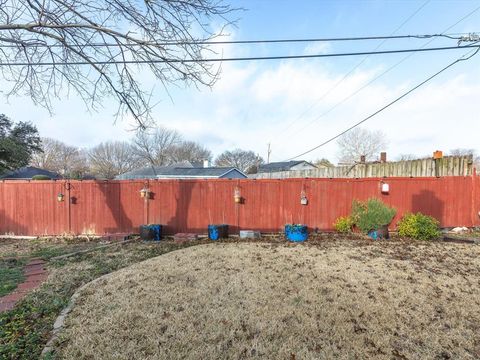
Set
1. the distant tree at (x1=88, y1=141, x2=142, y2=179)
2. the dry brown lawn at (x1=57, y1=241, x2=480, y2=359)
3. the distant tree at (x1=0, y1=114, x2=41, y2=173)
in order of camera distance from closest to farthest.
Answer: the dry brown lawn at (x1=57, y1=241, x2=480, y2=359)
the distant tree at (x1=0, y1=114, x2=41, y2=173)
the distant tree at (x1=88, y1=141, x2=142, y2=179)

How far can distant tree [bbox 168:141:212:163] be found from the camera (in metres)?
47.8

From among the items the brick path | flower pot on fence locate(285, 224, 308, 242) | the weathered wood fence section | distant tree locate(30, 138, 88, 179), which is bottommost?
the brick path

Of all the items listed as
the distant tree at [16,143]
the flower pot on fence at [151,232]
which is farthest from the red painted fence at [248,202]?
the distant tree at [16,143]

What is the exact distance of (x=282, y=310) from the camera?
3656 millimetres

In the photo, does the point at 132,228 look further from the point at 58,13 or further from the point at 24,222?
the point at 58,13

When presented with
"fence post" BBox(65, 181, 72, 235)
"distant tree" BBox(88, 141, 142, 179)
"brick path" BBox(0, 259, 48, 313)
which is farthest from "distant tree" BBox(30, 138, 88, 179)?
"brick path" BBox(0, 259, 48, 313)

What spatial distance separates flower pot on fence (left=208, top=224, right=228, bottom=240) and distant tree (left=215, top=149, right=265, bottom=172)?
47.7m

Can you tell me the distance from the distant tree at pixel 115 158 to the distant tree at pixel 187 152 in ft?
17.4

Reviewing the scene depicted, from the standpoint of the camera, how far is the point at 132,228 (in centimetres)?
1001

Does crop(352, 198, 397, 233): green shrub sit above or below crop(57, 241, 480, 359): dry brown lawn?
above

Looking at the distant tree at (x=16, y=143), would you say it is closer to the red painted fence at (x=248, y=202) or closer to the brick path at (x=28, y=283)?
the red painted fence at (x=248, y=202)

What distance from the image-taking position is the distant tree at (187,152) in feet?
157

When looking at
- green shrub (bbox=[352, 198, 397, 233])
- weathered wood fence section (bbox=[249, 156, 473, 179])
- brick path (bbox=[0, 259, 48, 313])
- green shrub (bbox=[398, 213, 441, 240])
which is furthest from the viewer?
weathered wood fence section (bbox=[249, 156, 473, 179])

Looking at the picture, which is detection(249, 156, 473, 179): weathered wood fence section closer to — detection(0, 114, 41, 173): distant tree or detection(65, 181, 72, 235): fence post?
detection(65, 181, 72, 235): fence post
